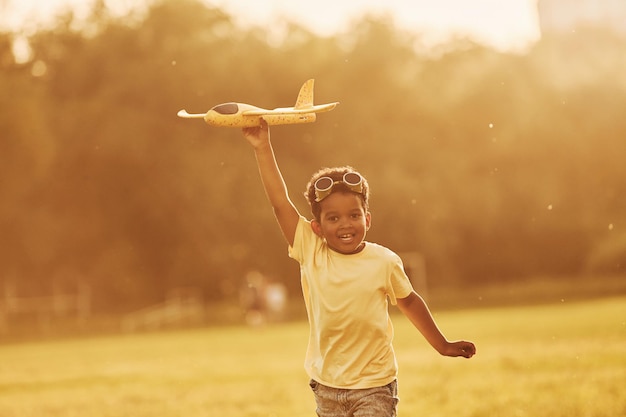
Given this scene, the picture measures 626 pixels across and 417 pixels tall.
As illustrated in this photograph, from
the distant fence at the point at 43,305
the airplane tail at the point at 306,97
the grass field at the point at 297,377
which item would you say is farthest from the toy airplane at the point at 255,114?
the distant fence at the point at 43,305

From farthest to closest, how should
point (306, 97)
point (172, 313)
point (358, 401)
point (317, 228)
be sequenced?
point (172, 313)
point (306, 97)
point (317, 228)
point (358, 401)

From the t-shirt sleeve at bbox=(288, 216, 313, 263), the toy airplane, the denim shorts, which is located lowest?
the denim shorts

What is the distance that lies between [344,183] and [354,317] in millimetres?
555

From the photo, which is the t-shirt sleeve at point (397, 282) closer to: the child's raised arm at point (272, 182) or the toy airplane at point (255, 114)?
the child's raised arm at point (272, 182)

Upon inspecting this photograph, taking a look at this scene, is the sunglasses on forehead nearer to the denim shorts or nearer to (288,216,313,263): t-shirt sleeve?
(288,216,313,263): t-shirt sleeve

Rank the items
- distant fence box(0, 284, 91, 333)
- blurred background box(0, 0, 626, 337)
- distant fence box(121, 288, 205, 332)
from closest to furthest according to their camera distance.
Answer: blurred background box(0, 0, 626, 337)
distant fence box(121, 288, 205, 332)
distant fence box(0, 284, 91, 333)

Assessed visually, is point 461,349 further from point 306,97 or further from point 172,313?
point 172,313

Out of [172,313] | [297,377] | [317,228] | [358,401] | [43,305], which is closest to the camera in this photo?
[358,401]

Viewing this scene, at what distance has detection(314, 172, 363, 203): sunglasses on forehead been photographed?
4180 millimetres

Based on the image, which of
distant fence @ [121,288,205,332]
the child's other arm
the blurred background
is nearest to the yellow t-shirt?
the child's other arm

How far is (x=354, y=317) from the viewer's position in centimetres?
408

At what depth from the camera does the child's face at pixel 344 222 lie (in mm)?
4152

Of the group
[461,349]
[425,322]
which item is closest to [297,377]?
[425,322]

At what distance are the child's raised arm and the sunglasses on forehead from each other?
0.72 feet
